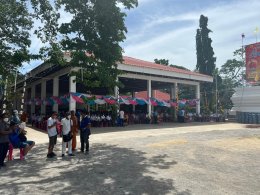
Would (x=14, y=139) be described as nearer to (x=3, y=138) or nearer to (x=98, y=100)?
(x=3, y=138)

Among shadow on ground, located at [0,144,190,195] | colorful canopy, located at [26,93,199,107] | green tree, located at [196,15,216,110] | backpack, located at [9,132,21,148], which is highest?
green tree, located at [196,15,216,110]

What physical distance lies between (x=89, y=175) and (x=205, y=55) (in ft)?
136

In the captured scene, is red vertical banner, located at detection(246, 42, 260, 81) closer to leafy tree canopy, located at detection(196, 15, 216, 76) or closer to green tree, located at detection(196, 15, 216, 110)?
green tree, located at detection(196, 15, 216, 110)

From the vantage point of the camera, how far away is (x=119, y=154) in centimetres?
1016

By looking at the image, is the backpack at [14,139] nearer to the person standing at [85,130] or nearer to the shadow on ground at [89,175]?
the shadow on ground at [89,175]

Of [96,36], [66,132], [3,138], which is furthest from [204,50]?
[3,138]

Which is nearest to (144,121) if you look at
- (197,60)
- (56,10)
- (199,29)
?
(56,10)

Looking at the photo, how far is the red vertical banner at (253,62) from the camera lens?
26.5m

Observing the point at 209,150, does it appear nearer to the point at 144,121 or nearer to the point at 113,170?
the point at 113,170

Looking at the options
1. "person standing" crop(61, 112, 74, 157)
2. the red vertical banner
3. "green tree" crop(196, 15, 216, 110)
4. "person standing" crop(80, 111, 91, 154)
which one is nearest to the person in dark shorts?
"person standing" crop(61, 112, 74, 157)

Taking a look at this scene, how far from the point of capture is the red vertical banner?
26453mm

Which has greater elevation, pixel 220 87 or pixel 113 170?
pixel 220 87

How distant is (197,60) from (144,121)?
78.0 ft

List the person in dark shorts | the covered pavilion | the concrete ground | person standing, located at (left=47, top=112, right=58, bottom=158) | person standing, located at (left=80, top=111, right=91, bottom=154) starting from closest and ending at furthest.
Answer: the concrete ground < the person in dark shorts < person standing, located at (left=47, top=112, right=58, bottom=158) < person standing, located at (left=80, top=111, right=91, bottom=154) < the covered pavilion
